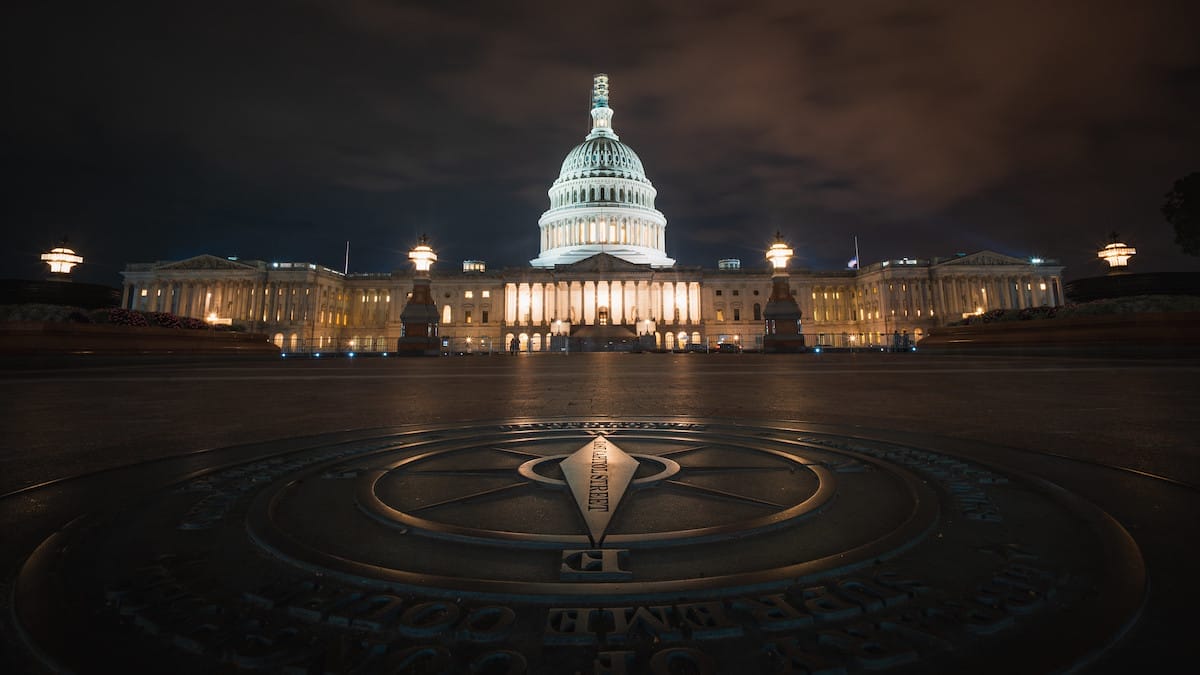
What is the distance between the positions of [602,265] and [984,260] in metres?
55.5

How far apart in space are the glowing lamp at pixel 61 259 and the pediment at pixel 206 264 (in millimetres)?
51584

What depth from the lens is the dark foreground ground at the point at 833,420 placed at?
1.52 meters

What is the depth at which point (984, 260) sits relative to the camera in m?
74.3

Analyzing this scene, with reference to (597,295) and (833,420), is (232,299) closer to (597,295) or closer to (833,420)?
(597,295)

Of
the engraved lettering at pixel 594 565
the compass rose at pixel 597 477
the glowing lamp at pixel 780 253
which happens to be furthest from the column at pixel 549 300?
the engraved lettering at pixel 594 565

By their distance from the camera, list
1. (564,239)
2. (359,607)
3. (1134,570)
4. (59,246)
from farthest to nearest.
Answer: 1. (564,239)
2. (59,246)
3. (1134,570)
4. (359,607)

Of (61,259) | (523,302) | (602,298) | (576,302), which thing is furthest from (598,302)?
(61,259)

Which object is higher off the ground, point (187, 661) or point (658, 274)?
point (658, 274)

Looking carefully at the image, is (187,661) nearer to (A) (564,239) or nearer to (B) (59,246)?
(B) (59,246)

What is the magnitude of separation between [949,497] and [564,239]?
90.1 meters

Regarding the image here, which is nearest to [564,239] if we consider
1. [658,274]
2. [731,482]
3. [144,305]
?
[658,274]

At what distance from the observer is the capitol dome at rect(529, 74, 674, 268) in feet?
284

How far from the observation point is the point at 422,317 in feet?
84.7

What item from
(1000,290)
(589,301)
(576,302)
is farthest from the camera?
(1000,290)
